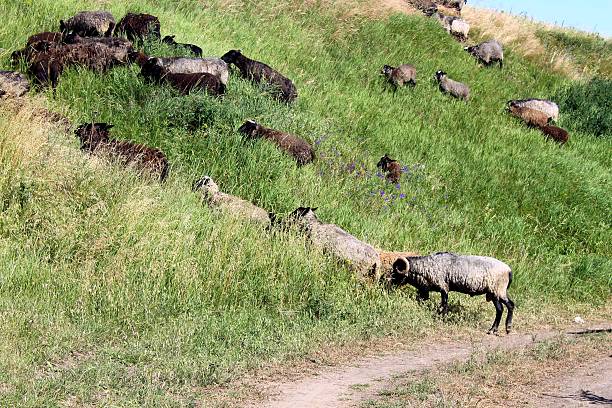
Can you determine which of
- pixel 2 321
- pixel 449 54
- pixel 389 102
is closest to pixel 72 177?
pixel 2 321

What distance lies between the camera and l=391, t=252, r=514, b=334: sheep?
32.4ft

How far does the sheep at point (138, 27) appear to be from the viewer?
17.4 m

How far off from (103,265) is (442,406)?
4.40m

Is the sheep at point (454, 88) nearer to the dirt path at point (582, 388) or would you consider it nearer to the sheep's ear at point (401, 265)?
the sheep's ear at point (401, 265)

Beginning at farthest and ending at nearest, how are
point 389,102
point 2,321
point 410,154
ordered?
point 389,102 → point 410,154 → point 2,321

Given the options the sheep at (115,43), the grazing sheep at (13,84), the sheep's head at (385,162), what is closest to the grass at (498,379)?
the sheep's head at (385,162)

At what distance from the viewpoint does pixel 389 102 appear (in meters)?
19.9

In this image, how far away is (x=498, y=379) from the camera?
7465mm

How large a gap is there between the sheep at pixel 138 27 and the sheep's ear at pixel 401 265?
917 centimetres

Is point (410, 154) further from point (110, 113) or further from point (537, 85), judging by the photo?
point (537, 85)

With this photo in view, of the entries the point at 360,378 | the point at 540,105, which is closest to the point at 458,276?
the point at 360,378

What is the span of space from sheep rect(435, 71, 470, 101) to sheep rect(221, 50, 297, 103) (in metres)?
6.01

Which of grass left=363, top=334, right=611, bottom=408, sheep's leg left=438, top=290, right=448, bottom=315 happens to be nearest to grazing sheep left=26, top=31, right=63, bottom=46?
sheep's leg left=438, top=290, right=448, bottom=315

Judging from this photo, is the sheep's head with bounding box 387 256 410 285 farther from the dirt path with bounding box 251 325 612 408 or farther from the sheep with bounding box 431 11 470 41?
the sheep with bounding box 431 11 470 41
